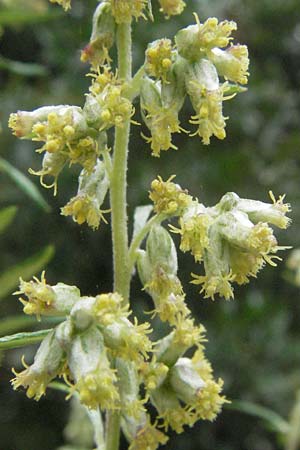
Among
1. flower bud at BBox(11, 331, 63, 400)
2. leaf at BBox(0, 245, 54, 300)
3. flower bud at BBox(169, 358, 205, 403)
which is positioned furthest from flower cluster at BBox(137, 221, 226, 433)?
leaf at BBox(0, 245, 54, 300)

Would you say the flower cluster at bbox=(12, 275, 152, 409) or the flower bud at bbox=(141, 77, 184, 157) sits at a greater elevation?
the flower bud at bbox=(141, 77, 184, 157)

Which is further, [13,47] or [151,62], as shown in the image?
[13,47]

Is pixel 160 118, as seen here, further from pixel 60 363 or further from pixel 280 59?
pixel 280 59

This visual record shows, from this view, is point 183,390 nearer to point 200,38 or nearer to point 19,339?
point 19,339

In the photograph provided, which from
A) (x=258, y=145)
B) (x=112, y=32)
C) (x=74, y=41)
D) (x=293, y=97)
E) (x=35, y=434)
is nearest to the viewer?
(x=112, y=32)

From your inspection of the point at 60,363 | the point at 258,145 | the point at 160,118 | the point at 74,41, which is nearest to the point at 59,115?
the point at 160,118

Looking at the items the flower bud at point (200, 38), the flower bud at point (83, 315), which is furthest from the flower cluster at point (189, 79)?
the flower bud at point (83, 315)

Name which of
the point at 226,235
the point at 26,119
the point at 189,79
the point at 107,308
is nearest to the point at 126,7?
the point at 189,79

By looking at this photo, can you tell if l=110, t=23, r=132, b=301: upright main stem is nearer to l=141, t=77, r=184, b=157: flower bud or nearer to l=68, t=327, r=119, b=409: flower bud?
l=141, t=77, r=184, b=157: flower bud
